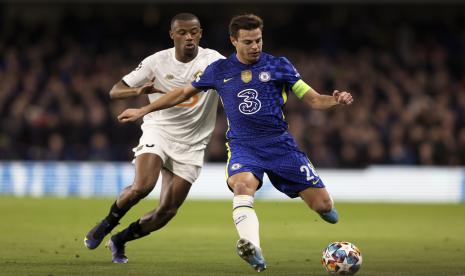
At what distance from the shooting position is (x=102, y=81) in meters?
22.1

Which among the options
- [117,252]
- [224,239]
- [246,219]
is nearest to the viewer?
[246,219]

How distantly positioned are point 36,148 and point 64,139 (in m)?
0.65

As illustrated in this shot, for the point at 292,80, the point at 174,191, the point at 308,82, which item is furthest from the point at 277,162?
the point at 308,82

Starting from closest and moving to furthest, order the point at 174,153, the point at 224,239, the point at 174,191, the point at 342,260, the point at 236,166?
the point at 342,260 → the point at 236,166 → the point at 174,191 → the point at 174,153 → the point at 224,239

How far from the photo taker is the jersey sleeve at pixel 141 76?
9.33 meters

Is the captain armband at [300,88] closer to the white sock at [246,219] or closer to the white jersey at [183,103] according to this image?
the white sock at [246,219]

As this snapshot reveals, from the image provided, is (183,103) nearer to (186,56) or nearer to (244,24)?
(186,56)

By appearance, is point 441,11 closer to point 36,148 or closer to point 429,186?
point 429,186

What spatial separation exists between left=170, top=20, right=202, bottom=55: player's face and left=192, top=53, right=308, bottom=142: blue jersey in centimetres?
106

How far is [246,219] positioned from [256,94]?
46.8 inches

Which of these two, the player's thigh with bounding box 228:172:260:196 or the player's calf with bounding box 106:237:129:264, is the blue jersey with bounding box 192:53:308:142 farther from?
the player's calf with bounding box 106:237:129:264

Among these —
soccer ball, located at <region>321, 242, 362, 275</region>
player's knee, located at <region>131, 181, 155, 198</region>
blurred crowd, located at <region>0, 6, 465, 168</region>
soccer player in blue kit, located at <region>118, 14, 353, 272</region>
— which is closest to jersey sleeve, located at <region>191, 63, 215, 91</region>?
soccer player in blue kit, located at <region>118, 14, 353, 272</region>

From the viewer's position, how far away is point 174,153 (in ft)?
30.8

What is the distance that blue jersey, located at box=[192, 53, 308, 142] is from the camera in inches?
323
